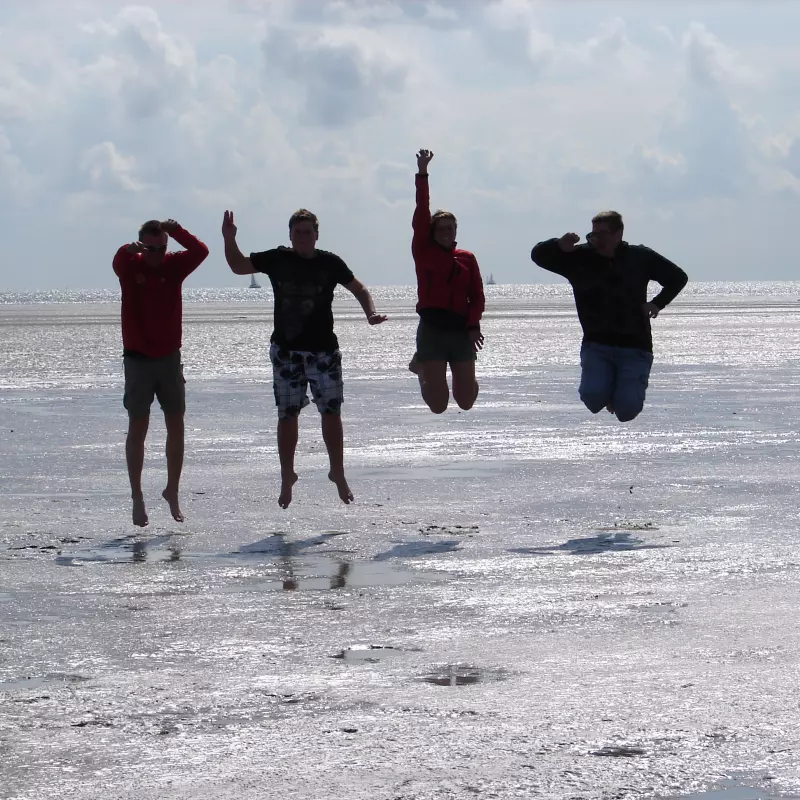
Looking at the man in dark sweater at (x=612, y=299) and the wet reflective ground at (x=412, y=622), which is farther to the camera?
the man in dark sweater at (x=612, y=299)

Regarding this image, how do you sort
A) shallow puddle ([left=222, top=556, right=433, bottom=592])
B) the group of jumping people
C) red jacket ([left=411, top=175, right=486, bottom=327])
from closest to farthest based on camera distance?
1. shallow puddle ([left=222, top=556, right=433, bottom=592])
2. the group of jumping people
3. red jacket ([left=411, top=175, right=486, bottom=327])

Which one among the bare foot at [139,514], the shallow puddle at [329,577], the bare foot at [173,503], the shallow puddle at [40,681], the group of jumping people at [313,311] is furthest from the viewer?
the group of jumping people at [313,311]

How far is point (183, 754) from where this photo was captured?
4363 millimetres

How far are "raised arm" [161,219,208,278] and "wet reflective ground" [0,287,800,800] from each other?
1500mm

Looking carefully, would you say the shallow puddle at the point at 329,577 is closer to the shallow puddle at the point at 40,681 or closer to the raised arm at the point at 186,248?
the shallow puddle at the point at 40,681

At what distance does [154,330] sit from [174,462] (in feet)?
2.60

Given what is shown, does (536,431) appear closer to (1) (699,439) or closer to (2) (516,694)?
(1) (699,439)

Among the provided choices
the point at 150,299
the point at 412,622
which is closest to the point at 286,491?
the point at 150,299

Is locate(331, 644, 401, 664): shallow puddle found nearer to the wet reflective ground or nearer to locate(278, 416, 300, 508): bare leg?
the wet reflective ground

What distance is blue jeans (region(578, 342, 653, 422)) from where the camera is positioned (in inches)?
399

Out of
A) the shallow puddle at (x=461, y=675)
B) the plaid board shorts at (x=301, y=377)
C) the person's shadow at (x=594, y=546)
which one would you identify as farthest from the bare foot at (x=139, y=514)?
the shallow puddle at (x=461, y=675)

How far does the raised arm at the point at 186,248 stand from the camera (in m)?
9.24

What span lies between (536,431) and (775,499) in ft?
16.5

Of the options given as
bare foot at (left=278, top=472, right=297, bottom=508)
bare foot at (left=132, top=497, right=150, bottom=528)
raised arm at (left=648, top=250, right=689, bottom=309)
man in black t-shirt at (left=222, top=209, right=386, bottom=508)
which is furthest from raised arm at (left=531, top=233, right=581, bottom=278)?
bare foot at (left=132, top=497, right=150, bottom=528)
